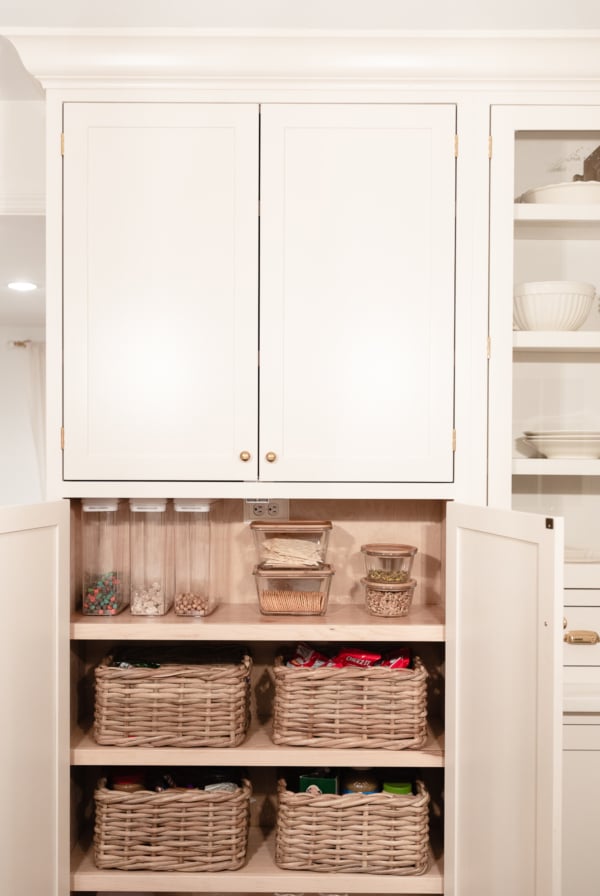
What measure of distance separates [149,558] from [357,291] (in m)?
0.87

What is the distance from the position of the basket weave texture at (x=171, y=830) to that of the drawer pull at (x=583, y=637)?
87 centimetres

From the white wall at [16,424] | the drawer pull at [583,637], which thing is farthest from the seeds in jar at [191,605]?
the white wall at [16,424]

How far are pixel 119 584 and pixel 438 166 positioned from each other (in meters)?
1.31

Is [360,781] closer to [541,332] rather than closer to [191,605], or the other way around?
[191,605]

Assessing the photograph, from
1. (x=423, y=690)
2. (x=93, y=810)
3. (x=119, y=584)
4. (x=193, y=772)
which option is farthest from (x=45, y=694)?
(x=423, y=690)

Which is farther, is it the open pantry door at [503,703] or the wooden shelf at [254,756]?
the wooden shelf at [254,756]

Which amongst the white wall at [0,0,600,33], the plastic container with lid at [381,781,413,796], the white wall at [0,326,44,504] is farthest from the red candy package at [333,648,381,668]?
the white wall at [0,326,44,504]

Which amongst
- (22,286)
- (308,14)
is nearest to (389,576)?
(308,14)

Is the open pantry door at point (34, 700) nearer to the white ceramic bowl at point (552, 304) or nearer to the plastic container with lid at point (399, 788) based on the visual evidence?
the plastic container with lid at point (399, 788)

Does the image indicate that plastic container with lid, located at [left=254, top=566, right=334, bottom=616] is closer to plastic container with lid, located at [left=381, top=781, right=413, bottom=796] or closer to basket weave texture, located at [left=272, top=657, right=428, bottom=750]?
basket weave texture, located at [left=272, top=657, right=428, bottom=750]

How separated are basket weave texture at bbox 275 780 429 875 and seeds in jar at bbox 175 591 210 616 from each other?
472mm

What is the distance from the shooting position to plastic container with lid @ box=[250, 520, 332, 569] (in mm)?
1716

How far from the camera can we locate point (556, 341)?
5.36 ft

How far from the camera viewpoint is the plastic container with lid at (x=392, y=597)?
1.72 metres
